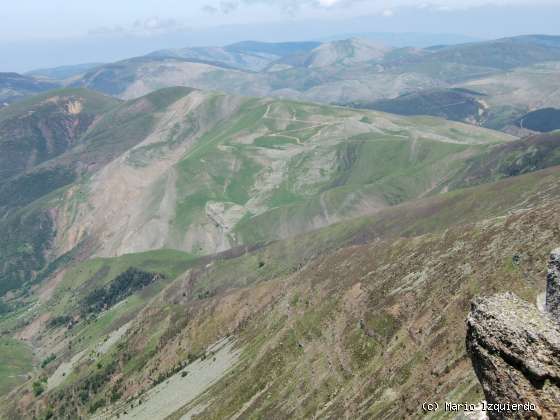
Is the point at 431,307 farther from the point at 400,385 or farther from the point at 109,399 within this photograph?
the point at 109,399

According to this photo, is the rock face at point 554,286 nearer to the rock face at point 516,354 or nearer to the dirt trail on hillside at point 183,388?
the rock face at point 516,354

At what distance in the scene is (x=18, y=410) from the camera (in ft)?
503

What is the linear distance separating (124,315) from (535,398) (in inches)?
7635

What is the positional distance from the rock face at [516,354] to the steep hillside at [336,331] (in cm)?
2560

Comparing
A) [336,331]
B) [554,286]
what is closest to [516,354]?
[554,286]

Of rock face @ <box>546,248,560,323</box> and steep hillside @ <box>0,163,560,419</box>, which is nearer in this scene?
rock face @ <box>546,248,560,323</box>

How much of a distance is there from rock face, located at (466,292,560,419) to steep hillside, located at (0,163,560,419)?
84.0ft

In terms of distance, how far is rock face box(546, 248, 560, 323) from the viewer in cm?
3570

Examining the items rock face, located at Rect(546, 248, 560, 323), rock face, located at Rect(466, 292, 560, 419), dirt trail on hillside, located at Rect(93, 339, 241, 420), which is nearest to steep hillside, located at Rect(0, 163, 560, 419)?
dirt trail on hillside, located at Rect(93, 339, 241, 420)

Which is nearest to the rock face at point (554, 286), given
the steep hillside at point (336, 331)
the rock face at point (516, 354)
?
the steep hillside at point (336, 331)

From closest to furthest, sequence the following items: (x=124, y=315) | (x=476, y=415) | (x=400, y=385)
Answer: (x=476, y=415), (x=400, y=385), (x=124, y=315)

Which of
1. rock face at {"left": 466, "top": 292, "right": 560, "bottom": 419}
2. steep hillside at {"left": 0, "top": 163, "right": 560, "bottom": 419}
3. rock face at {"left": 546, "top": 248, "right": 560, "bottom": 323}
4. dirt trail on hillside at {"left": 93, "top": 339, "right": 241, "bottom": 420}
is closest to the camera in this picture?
rock face at {"left": 466, "top": 292, "right": 560, "bottom": 419}

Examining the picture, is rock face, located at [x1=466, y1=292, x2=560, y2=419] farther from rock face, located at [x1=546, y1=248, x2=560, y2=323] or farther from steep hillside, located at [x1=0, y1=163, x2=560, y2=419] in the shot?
steep hillside, located at [x1=0, y1=163, x2=560, y2=419]

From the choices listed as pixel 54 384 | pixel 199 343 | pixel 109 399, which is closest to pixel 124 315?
pixel 54 384
